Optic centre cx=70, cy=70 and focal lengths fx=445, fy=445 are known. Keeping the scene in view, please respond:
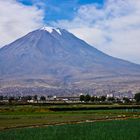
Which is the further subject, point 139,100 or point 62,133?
point 139,100

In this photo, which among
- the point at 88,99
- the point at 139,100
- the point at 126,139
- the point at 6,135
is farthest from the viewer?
the point at 88,99

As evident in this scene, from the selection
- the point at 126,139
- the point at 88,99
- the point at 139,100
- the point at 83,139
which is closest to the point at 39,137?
the point at 83,139

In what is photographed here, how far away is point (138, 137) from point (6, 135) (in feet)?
30.6

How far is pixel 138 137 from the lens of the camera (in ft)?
98.9

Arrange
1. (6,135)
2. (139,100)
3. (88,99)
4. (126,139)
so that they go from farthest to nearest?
(88,99) → (139,100) → (6,135) → (126,139)

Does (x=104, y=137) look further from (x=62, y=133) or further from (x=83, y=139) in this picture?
(x=62, y=133)

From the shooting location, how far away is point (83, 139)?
2928cm

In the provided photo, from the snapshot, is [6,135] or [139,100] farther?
[139,100]

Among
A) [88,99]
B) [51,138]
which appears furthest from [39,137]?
[88,99]

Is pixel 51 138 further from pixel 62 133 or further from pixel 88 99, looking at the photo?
pixel 88 99

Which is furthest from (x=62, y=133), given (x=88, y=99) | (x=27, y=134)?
(x=88, y=99)

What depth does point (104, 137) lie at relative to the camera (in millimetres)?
30312

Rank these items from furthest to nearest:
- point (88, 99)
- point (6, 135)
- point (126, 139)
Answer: point (88, 99), point (6, 135), point (126, 139)

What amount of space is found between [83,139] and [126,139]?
9.21 feet
